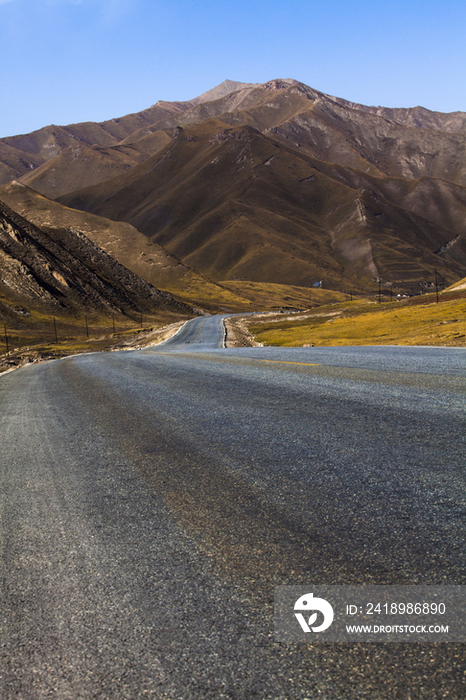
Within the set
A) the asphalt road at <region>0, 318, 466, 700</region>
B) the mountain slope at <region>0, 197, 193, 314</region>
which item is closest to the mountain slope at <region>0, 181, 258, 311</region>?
the mountain slope at <region>0, 197, 193, 314</region>

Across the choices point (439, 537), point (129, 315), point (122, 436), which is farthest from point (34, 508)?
point (129, 315)

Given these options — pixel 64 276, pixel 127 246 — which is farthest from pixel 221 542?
pixel 127 246

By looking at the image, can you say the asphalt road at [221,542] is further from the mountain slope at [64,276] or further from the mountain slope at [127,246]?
the mountain slope at [127,246]

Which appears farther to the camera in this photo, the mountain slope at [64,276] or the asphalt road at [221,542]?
the mountain slope at [64,276]

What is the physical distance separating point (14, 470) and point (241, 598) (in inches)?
178

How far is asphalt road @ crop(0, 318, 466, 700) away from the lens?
2.52 meters

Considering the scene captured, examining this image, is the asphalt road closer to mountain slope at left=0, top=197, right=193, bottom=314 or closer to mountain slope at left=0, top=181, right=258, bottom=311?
mountain slope at left=0, top=197, right=193, bottom=314

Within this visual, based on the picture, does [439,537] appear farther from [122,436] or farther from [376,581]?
[122,436]

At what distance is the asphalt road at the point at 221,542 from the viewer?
2.52 meters

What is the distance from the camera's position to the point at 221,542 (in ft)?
12.5

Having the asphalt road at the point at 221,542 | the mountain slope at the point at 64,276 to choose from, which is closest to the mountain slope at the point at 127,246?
the mountain slope at the point at 64,276

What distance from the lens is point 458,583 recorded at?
3.01 meters

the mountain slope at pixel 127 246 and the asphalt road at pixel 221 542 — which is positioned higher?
the mountain slope at pixel 127 246

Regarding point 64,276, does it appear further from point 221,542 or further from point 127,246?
point 221,542
